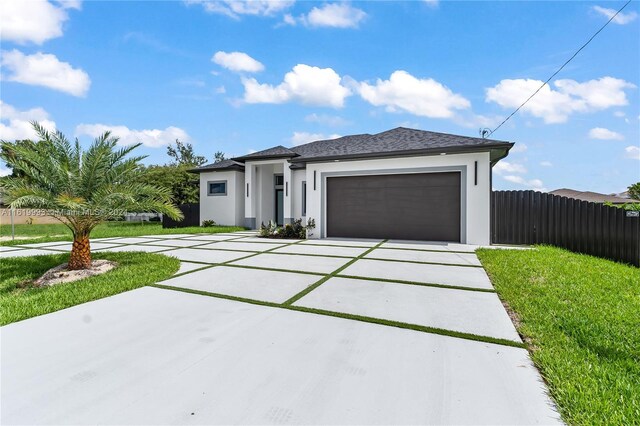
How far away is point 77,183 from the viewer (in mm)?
5383

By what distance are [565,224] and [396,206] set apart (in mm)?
4938

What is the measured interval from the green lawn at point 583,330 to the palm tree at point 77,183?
640 cm

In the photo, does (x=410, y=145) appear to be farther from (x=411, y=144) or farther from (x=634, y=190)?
(x=634, y=190)

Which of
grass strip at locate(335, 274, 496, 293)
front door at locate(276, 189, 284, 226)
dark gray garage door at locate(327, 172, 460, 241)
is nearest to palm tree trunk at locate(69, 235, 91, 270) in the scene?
grass strip at locate(335, 274, 496, 293)

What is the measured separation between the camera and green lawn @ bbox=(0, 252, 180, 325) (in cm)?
353

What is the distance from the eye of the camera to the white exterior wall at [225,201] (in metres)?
16.0

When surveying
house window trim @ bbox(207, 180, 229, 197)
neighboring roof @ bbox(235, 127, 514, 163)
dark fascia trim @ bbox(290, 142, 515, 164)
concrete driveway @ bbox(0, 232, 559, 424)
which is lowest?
concrete driveway @ bbox(0, 232, 559, 424)

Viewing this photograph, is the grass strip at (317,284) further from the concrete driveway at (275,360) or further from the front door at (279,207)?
the front door at (279,207)

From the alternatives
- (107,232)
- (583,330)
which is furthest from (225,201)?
(583,330)

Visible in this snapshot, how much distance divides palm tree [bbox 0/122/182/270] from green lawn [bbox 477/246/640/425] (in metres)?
6.40

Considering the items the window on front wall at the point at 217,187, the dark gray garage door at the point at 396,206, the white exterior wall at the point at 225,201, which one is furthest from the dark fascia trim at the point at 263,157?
the dark gray garage door at the point at 396,206

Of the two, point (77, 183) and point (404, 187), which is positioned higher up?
point (404, 187)

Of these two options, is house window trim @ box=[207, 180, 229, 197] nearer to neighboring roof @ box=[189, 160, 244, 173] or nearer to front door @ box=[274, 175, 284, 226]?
neighboring roof @ box=[189, 160, 244, 173]

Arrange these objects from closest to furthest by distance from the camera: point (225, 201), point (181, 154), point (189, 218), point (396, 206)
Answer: point (396, 206) < point (225, 201) < point (189, 218) < point (181, 154)
